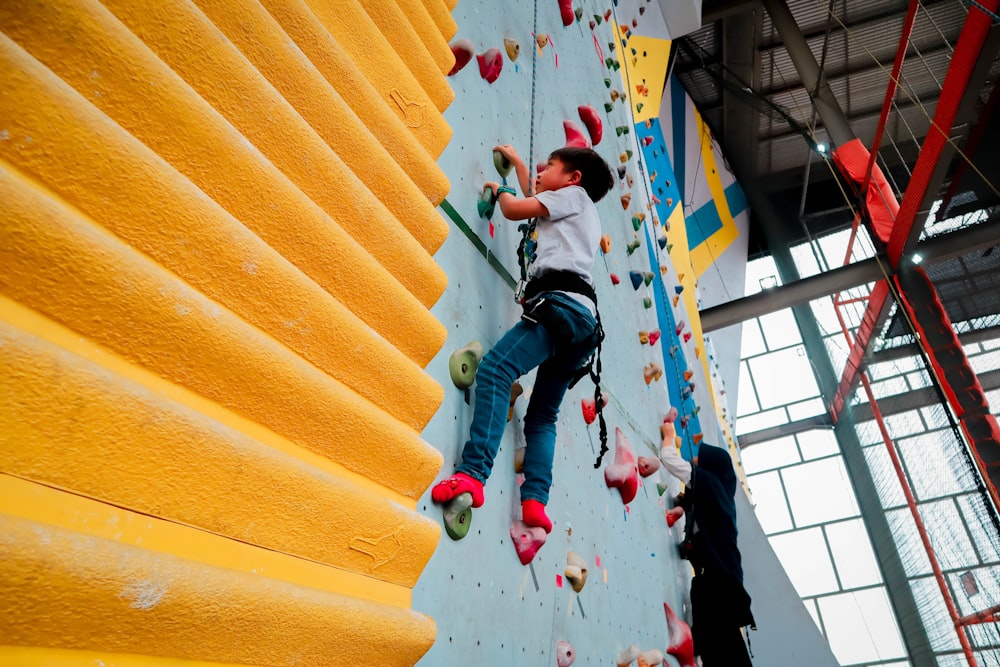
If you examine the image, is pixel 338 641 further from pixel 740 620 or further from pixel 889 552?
pixel 889 552

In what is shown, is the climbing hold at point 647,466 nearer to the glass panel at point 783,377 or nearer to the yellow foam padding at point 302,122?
the yellow foam padding at point 302,122

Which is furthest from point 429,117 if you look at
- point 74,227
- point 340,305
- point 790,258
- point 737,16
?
point 790,258

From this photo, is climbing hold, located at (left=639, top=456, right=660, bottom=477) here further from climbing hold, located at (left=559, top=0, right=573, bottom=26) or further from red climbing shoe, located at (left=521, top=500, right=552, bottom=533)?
climbing hold, located at (left=559, top=0, right=573, bottom=26)

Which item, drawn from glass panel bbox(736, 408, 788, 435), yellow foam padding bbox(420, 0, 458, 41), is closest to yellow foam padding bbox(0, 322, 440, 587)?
yellow foam padding bbox(420, 0, 458, 41)

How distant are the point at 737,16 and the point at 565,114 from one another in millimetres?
7383

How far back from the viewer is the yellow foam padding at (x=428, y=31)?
107 centimetres

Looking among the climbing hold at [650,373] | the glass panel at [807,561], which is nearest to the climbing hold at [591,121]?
the climbing hold at [650,373]

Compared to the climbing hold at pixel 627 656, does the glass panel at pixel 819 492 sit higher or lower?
higher

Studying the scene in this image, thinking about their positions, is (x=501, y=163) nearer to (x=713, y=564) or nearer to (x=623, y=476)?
(x=623, y=476)

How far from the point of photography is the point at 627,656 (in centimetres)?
173

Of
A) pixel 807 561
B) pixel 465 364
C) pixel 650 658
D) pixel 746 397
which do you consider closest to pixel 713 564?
pixel 650 658

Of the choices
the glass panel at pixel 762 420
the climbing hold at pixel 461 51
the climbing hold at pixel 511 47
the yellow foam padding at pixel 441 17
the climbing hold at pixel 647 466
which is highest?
the glass panel at pixel 762 420

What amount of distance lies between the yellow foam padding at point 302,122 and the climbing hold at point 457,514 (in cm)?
42

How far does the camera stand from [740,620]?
7.68 feet
